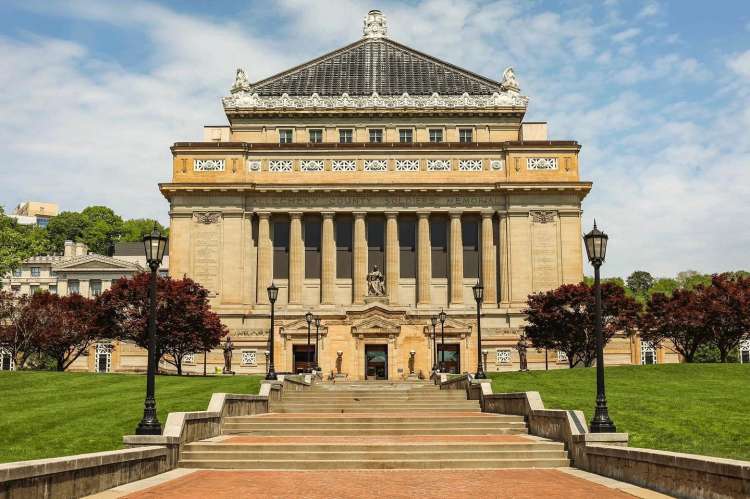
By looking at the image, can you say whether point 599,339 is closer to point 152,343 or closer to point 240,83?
point 152,343

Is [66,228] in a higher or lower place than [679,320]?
higher

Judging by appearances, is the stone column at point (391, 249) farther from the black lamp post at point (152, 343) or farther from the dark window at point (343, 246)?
the black lamp post at point (152, 343)

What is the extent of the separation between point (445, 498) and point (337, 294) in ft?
188

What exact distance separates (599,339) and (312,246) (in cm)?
5398

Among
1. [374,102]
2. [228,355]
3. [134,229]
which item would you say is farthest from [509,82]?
[134,229]

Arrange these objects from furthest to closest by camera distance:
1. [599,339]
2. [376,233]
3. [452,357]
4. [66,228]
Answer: [66,228] < [376,233] < [452,357] < [599,339]

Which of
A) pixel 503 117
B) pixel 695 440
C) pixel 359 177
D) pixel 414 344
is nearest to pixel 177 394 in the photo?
pixel 695 440

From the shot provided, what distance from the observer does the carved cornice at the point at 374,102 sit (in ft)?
257

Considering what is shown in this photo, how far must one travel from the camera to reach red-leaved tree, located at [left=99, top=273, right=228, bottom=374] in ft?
188

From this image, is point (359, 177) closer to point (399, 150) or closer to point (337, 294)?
point (399, 150)

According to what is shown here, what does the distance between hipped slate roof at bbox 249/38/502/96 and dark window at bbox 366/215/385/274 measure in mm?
14867

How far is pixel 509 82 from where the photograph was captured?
79375mm

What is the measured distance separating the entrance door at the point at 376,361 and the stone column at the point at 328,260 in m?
6.52

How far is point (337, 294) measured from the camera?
Result: 7206 cm
